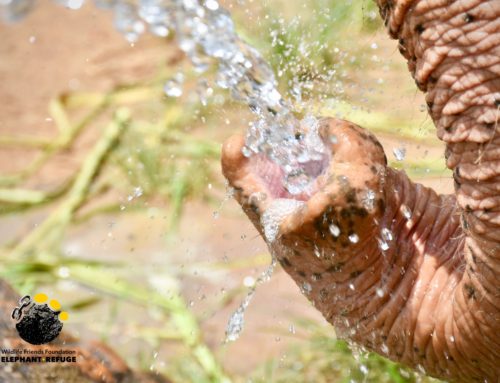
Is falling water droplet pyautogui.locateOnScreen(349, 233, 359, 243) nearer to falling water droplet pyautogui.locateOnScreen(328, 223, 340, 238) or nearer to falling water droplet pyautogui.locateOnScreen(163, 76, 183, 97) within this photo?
falling water droplet pyautogui.locateOnScreen(328, 223, 340, 238)

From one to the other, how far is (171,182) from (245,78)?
1.16 m

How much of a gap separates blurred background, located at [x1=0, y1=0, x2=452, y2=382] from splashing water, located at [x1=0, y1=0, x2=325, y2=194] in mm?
184

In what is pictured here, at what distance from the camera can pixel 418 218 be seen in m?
1.51

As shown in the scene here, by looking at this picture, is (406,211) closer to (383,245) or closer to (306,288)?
(383,245)

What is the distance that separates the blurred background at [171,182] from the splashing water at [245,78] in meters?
0.18

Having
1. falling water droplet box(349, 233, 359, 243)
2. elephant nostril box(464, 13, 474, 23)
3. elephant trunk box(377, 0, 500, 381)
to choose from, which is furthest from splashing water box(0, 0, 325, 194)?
elephant nostril box(464, 13, 474, 23)

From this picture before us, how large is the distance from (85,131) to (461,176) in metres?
2.39

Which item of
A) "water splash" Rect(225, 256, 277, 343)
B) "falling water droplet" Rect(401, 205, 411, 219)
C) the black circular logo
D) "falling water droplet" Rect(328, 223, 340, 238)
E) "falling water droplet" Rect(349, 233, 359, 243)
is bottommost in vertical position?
"water splash" Rect(225, 256, 277, 343)

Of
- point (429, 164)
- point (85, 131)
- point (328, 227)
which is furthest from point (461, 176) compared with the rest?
point (85, 131)

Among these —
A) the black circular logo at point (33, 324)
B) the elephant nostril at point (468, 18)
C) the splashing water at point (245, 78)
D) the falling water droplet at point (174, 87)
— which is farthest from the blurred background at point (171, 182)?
the elephant nostril at point (468, 18)

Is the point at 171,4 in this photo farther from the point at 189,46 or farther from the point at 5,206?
the point at 5,206

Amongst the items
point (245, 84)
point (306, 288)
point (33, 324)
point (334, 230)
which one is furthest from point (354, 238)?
point (33, 324)

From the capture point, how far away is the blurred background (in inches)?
98.8

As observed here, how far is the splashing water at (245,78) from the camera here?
1.48 meters
